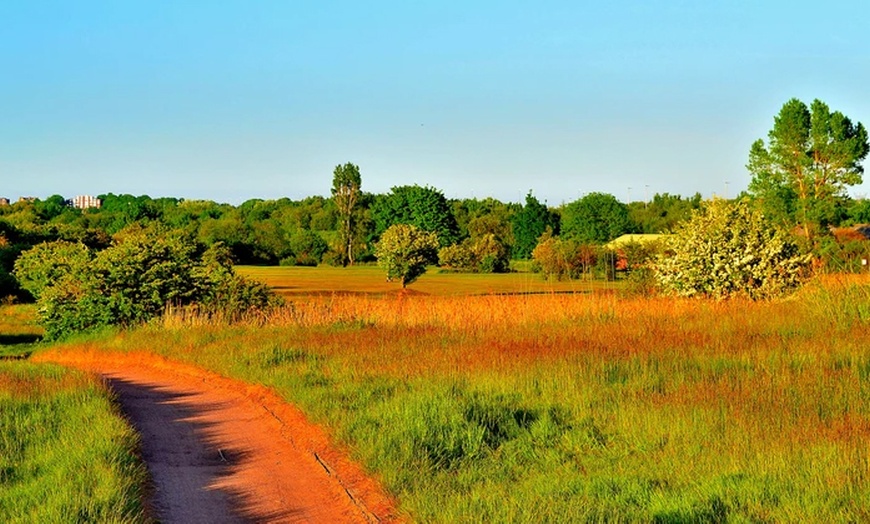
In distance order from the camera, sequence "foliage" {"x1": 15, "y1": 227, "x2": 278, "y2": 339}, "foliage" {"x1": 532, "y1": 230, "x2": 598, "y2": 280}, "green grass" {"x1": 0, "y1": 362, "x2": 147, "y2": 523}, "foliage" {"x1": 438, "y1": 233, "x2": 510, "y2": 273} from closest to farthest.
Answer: "green grass" {"x1": 0, "y1": 362, "x2": 147, "y2": 523}
"foliage" {"x1": 15, "y1": 227, "x2": 278, "y2": 339}
"foliage" {"x1": 532, "y1": 230, "x2": 598, "y2": 280}
"foliage" {"x1": 438, "y1": 233, "x2": 510, "y2": 273}

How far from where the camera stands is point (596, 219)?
121562mm

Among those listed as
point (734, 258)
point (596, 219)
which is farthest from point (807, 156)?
point (734, 258)

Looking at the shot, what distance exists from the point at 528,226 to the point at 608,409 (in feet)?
359

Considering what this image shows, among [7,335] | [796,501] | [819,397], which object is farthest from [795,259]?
[7,335]

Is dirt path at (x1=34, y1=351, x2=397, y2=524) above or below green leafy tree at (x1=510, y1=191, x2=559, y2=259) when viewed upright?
below

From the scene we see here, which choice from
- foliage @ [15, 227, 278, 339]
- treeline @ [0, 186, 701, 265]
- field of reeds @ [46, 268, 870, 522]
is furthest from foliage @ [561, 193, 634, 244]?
field of reeds @ [46, 268, 870, 522]

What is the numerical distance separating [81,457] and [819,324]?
13.4 meters

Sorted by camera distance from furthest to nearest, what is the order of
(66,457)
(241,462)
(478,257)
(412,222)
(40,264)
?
(412,222)
(478,257)
(40,264)
(241,462)
(66,457)

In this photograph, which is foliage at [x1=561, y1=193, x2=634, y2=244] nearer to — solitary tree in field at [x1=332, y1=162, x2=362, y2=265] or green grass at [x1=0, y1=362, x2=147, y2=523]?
solitary tree in field at [x1=332, y1=162, x2=362, y2=265]

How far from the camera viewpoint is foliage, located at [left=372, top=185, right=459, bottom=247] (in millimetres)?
126438

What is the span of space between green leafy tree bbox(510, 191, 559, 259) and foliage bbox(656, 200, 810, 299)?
91.7 m

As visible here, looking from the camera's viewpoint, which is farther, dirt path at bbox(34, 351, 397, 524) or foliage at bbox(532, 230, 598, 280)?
foliage at bbox(532, 230, 598, 280)

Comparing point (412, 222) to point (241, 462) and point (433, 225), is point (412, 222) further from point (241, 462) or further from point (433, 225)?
point (241, 462)

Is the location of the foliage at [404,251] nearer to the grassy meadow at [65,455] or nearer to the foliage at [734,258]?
the foliage at [734,258]
